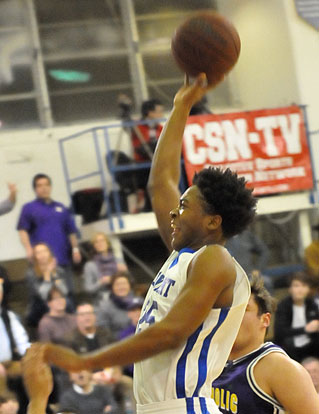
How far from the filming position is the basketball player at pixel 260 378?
319cm

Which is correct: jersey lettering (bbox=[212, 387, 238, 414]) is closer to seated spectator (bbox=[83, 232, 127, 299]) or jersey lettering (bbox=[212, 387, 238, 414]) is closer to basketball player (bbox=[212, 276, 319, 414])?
basketball player (bbox=[212, 276, 319, 414])

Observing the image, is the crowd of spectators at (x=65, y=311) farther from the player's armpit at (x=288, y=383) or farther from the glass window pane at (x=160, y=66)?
the glass window pane at (x=160, y=66)

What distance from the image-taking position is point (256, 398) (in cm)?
328

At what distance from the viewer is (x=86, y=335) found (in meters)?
6.60

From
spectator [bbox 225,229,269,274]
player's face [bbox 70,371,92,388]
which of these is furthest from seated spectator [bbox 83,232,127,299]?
player's face [bbox 70,371,92,388]

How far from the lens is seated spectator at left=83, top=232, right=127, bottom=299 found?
767 cm

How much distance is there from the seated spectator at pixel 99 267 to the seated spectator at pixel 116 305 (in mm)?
388

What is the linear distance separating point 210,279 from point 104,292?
477 cm

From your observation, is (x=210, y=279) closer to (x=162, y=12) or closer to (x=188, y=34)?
(x=188, y=34)

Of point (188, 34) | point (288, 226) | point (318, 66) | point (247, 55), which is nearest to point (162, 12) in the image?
point (247, 55)

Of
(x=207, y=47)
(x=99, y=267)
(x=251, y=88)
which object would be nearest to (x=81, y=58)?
(x=251, y=88)

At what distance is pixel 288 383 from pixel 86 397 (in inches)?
120

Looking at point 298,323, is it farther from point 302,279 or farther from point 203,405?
point 203,405

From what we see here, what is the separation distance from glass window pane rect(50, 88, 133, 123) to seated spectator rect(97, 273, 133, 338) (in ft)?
12.0
